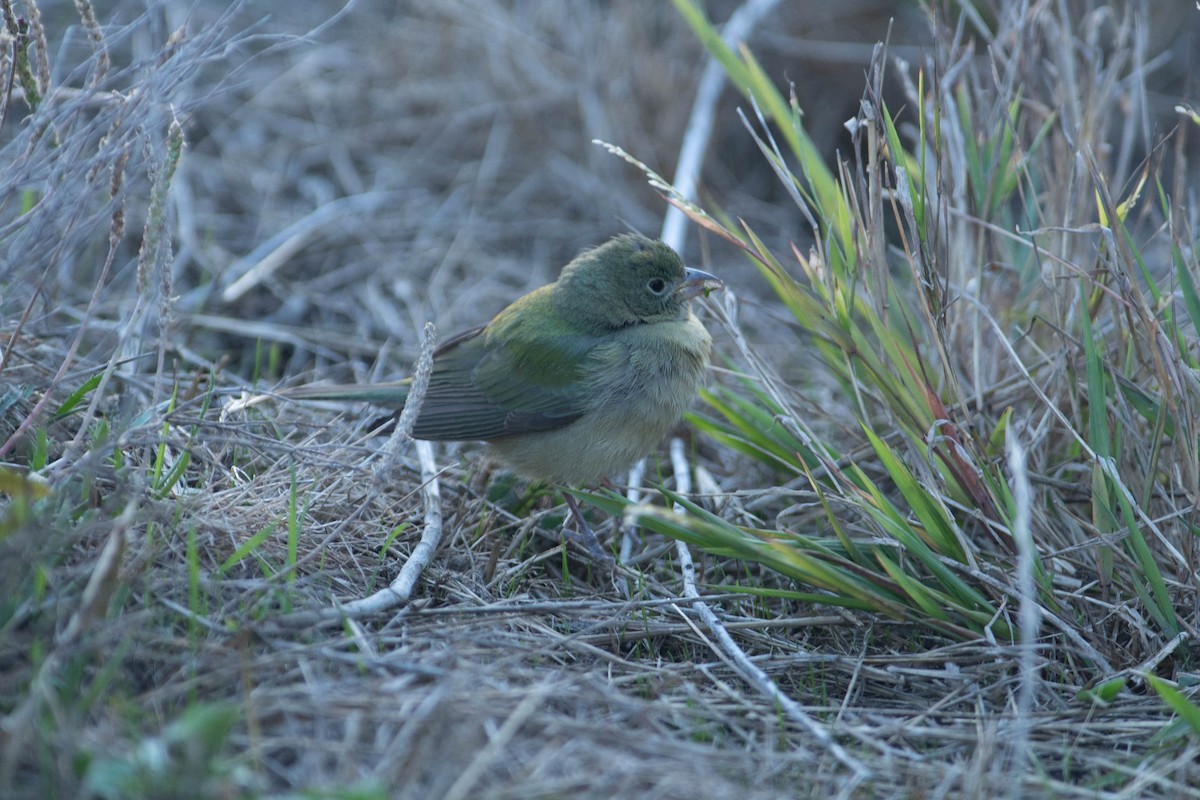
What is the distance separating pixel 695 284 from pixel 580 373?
0.64m

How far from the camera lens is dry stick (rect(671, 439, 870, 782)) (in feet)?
8.34

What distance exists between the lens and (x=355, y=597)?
3141 mm

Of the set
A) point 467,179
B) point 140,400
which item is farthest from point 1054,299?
point 467,179

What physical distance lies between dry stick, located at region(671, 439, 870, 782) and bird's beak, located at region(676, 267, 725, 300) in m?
0.84

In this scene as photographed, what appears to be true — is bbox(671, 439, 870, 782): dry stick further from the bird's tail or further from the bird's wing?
the bird's tail

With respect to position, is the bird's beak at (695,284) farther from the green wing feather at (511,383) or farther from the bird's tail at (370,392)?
the bird's tail at (370,392)

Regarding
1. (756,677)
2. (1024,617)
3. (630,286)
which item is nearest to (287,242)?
(630,286)

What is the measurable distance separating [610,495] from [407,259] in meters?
2.79

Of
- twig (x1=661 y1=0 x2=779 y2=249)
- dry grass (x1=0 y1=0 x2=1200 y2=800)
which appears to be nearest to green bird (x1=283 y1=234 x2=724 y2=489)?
dry grass (x1=0 y1=0 x2=1200 y2=800)

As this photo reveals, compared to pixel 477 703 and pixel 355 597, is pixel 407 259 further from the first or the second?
pixel 477 703

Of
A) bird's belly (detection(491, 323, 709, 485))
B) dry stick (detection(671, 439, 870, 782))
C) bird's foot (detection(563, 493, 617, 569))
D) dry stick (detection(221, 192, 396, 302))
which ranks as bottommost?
bird's foot (detection(563, 493, 617, 569))

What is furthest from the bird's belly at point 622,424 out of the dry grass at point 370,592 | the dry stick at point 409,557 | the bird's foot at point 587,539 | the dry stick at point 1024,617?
the dry stick at point 1024,617

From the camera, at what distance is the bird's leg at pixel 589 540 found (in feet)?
12.5

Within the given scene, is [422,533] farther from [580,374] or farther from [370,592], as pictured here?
[580,374]
